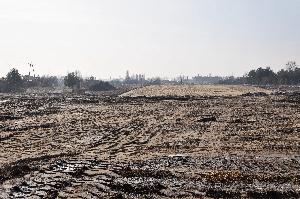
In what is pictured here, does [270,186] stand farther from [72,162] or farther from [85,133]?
[85,133]

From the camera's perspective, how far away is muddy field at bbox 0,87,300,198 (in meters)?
14.2

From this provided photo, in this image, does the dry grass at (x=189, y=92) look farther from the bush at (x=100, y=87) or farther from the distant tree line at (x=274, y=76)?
the distant tree line at (x=274, y=76)

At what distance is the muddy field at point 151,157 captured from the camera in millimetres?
14234

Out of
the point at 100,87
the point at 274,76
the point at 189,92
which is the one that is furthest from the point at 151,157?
the point at 274,76

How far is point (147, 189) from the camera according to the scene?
14266 mm

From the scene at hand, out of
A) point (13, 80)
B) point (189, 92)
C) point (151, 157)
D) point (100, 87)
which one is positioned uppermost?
point (13, 80)

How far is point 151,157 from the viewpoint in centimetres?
1997

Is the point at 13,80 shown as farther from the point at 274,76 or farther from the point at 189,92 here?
the point at 274,76

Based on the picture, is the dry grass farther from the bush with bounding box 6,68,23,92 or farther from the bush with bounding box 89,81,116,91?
the bush with bounding box 6,68,23,92

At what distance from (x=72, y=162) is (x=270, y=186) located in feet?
28.0

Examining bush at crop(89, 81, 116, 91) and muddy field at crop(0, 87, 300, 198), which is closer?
muddy field at crop(0, 87, 300, 198)

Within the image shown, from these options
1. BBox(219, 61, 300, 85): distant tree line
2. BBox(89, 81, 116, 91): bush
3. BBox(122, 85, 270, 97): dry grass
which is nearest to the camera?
BBox(122, 85, 270, 97): dry grass

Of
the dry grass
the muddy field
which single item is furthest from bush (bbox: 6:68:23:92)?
the muddy field

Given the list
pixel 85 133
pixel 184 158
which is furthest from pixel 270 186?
pixel 85 133
